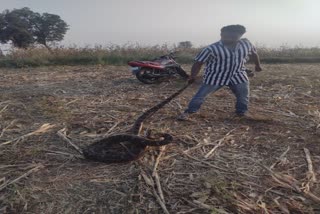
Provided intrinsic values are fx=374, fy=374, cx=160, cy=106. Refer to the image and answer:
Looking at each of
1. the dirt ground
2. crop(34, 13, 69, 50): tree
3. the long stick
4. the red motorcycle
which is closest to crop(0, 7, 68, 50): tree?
crop(34, 13, 69, 50): tree

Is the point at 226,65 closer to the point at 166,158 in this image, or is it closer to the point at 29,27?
the point at 166,158

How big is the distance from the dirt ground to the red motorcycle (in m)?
1.04

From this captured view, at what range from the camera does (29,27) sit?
3030cm

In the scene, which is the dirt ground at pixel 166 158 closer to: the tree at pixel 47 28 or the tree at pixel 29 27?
the tree at pixel 29 27

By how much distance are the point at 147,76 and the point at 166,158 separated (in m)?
4.20

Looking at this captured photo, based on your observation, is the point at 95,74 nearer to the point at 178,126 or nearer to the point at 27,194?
the point at 178,126

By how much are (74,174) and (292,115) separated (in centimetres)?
333

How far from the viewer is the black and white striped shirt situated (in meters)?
4.96

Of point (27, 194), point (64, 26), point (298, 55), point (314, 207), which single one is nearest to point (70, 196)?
point (27, 194)

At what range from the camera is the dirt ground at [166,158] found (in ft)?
10.1

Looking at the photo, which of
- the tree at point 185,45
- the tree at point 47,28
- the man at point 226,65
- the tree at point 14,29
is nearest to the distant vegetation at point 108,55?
the tree at point 185,45

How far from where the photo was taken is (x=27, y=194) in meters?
3.19

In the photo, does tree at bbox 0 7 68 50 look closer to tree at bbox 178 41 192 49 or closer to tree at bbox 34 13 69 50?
tree at bbox 34 13 69 50

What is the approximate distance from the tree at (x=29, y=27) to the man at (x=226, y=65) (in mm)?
24693
